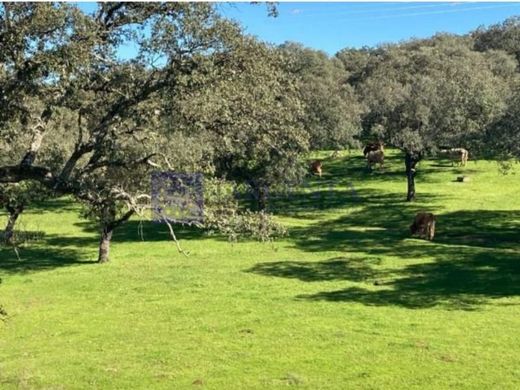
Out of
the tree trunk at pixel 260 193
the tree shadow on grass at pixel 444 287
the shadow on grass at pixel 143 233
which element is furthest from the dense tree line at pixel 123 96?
the tree trunk at pixel 260 193

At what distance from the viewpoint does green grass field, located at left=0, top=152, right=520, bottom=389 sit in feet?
57.6

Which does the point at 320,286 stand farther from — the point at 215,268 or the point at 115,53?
the point at 115,53

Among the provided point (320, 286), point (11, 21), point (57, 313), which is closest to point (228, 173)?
point (320, 286)

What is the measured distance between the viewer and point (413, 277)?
28438mm

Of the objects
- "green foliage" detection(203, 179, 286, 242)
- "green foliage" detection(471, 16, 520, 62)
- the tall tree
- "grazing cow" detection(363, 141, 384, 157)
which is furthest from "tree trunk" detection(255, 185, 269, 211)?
"green foliage" detection(471, 16, 520, 62)

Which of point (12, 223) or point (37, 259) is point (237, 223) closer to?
point (12, 223)

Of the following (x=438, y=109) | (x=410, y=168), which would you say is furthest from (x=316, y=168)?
(x=438, y=109)

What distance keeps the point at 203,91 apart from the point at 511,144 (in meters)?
25.1

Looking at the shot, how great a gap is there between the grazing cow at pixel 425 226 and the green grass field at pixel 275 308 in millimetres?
751

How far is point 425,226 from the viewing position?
123ft

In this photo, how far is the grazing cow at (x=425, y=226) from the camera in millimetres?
37281

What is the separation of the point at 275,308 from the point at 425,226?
1671 cm

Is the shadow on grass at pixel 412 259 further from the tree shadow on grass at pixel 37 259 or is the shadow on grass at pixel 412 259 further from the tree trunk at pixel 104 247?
the tree shadow on grass at pixel 37 259

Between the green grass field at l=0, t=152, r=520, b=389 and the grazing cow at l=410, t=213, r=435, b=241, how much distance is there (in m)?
0.75
